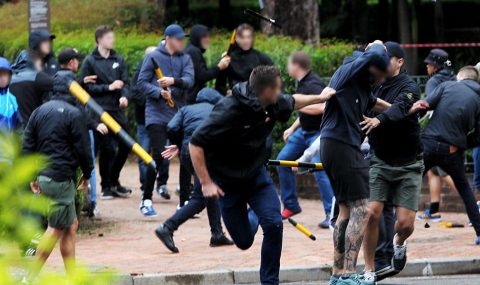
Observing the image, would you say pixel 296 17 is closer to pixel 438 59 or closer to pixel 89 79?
pixel 89 79

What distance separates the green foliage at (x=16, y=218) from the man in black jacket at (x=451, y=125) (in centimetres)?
853

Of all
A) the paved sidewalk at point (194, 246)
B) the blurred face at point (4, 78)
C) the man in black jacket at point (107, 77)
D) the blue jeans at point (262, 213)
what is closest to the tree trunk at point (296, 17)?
the man in black jacket at point (107, 77)

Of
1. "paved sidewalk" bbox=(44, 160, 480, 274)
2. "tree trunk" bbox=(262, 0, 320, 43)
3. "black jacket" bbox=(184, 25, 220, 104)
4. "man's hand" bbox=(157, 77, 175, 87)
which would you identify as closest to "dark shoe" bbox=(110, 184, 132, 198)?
"paved sidewalk" bbox=(44, 160, 480, 274)

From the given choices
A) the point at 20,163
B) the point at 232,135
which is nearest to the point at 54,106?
the point at 232,135

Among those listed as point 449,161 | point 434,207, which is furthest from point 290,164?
point 434,207

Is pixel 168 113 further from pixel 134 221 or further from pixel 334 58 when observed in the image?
pixel 334 58

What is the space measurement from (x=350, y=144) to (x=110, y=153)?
6147mm

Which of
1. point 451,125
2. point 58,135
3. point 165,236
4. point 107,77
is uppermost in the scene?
point 107,77

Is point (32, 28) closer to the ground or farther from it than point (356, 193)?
farther from it

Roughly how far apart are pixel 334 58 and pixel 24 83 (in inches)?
242

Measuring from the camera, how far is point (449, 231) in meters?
11.7

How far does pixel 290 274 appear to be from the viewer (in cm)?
923

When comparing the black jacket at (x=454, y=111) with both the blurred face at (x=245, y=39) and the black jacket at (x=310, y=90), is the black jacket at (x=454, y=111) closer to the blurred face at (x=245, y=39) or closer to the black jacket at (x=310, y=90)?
the black jacket at (x=310, y=90)

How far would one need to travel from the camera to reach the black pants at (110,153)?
1338cm
